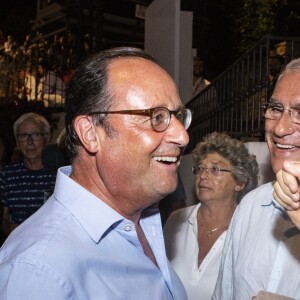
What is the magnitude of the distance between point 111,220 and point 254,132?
420 centimetres

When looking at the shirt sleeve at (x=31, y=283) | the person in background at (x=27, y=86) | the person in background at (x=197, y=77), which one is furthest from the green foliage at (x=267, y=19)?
the shirt sleeve at (x=31, y=283)

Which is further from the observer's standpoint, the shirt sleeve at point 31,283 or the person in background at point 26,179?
the person in background at point 26,179

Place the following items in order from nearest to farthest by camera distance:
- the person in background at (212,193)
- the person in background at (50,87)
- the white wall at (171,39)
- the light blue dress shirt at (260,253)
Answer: the light blue dress shirt at (260,253), the person in background at (212,193), the white wall at (171,39), the person in background at (50,87)

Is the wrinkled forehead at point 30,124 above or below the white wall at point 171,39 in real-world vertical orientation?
below

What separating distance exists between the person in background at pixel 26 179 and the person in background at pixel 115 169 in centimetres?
295

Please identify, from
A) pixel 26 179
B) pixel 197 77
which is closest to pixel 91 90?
Answer: pixel 26 179

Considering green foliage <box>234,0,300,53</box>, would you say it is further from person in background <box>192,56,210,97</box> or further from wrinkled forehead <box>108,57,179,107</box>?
wrinkled forehead <box>108,57,179,107</box>

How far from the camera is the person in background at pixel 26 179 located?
5.14 m

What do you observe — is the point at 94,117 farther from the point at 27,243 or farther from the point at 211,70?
the point at 211,70

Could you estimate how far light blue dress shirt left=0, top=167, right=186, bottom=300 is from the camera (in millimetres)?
1774

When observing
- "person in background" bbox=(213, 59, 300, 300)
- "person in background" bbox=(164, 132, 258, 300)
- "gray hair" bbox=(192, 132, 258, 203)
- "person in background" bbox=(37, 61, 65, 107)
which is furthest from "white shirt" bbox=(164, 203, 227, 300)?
"person in background" bbox=(37, 61, 65, 107)

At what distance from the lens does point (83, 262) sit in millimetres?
1920

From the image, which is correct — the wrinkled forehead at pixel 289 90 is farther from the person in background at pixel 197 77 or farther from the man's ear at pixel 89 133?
the person in background at pixel 197 77

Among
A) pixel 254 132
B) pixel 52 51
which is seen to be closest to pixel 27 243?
pixel 254 132
